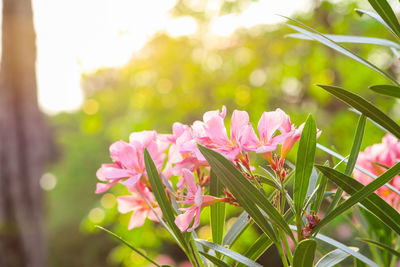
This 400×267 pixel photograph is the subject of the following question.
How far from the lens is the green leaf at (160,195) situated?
0.48m

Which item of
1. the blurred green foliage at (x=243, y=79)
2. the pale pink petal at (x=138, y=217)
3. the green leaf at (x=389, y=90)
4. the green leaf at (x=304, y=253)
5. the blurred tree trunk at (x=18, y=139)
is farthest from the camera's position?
the blurred tree trunk at (x=18, y=139)

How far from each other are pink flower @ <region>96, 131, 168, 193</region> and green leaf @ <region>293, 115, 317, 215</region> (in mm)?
186

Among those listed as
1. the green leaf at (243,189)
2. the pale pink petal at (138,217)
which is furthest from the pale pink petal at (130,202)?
the green leaf at (243,189)

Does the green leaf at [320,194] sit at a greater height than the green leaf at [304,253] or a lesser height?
greater

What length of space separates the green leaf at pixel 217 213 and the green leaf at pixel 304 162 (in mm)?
103

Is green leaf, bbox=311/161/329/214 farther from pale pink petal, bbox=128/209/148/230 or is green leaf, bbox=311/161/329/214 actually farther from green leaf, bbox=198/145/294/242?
pale pink petal, bbox=128/209/148/230

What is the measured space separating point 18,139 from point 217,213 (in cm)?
377

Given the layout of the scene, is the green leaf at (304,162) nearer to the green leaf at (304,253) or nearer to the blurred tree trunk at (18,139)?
the green leaf at (304,253)

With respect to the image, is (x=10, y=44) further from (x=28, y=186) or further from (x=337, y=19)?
(x=337, y=19)

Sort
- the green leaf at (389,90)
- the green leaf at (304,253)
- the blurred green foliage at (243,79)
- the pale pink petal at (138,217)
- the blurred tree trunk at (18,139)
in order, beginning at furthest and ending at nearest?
the blurred tree trunk at (18,139), the blurred green foliage at (243,79), the pale pink petal at (138,217), the green leaf at (389,90), the green leaf at (304,253)

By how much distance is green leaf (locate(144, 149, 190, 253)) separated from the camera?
1.56 ft

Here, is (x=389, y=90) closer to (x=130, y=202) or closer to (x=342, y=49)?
(x=342, y=49)

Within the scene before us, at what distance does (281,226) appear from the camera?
44 cm

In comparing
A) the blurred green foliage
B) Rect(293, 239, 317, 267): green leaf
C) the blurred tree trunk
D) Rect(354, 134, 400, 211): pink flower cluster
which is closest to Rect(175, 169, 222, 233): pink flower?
Rect(293, 239, 317, 267): green leaf
